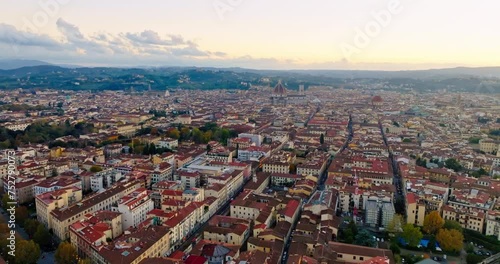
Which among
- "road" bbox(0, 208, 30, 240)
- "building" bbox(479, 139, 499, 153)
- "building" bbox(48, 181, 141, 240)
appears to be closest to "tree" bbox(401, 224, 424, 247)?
"building" bbox(48, 181, 141, 240)

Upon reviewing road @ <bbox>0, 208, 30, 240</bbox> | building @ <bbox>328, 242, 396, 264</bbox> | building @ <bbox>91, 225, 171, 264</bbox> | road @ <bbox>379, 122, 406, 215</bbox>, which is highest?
building @ <bbox>91, 225, 171, 264</bbox>

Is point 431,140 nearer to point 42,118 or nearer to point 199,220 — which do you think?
point 199,220

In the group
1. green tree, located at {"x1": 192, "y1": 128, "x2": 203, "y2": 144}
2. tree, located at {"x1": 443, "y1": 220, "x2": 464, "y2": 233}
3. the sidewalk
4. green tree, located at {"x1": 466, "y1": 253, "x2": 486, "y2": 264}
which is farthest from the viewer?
green tree, located at {"x1": 192, "y1": 128, "x2": 203, "y2": 144}

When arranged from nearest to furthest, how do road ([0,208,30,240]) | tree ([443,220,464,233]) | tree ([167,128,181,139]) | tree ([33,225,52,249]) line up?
tree ([33,225,52,249]), road ([0,208,30,240]), tree ([443,220,464,233]), tree ([167,128,181,139])

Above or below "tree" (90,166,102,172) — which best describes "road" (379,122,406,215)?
below

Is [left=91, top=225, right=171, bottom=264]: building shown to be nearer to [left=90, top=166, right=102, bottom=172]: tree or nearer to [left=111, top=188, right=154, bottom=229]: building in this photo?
[left=111, top=188, right=154, bottom=229]: building

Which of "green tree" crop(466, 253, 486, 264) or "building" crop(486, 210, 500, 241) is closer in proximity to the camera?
"green tree" crop(466, 253, 486, 264)

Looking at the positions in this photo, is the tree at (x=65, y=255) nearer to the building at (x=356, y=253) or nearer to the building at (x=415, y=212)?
the building at (x=356, y=253)
